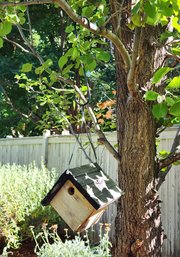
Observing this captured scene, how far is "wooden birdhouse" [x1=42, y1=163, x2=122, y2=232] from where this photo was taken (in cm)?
185

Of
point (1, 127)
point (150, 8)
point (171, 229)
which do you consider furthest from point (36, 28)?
point (150, 8)

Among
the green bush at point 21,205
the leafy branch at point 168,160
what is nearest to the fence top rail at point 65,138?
the green bush at point 21,205

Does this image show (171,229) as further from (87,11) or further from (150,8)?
(150,8)

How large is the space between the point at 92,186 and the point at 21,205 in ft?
→ 10.6

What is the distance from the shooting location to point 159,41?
78.7 inches

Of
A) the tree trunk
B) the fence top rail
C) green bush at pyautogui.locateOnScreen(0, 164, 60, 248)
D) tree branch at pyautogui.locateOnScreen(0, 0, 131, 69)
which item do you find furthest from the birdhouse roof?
green bush at pyautogui.locateOnScreen(0, 164, 60, 248)

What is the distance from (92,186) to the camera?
1.91m

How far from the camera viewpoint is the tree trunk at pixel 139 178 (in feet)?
6.31

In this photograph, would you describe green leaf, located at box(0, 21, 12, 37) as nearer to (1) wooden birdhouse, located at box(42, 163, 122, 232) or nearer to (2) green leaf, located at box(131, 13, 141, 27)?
(2) green leaf, located at box(131, 13, 141, 27)

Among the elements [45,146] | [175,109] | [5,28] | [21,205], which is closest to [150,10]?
[175,109]

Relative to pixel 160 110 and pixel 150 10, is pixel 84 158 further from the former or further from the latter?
pixel 150 10

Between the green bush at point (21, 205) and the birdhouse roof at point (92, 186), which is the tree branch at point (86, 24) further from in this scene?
the green bush at point (21, 205)

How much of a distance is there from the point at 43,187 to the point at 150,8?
4.06 meters

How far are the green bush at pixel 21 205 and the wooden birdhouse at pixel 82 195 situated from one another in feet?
9.41
